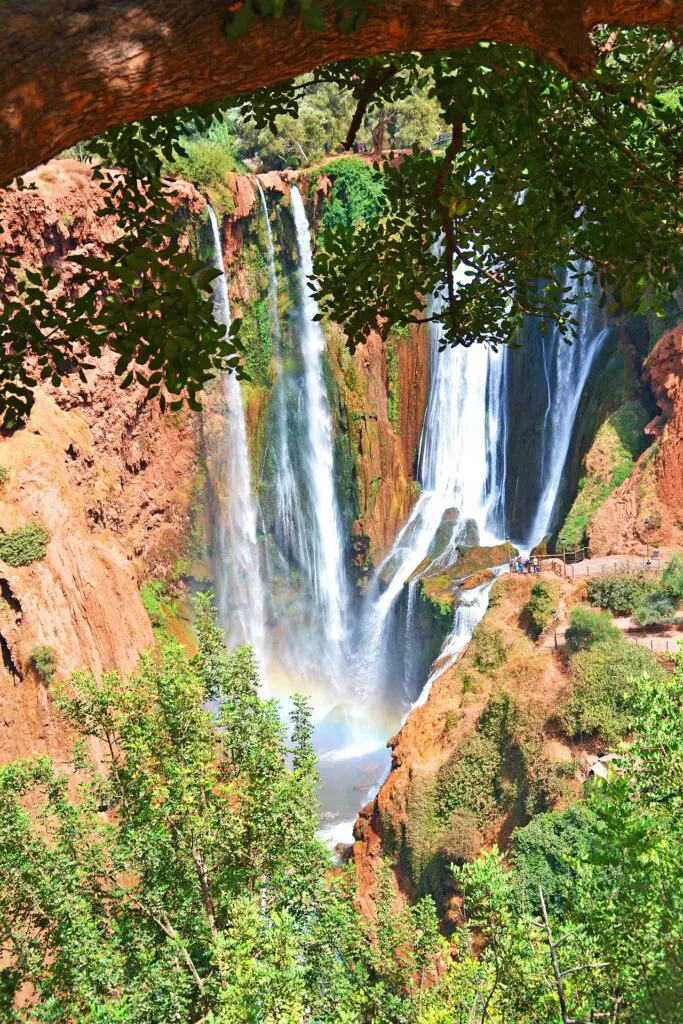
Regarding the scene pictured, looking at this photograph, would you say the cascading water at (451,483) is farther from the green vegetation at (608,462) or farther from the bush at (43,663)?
the bush at (43,663)

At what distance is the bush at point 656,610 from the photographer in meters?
18.4

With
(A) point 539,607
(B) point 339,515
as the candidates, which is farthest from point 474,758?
(B) point 339,515

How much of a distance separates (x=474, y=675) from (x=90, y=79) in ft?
58.7

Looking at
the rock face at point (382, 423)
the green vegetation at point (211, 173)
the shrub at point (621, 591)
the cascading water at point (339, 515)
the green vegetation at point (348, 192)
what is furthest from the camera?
the green vegetation at point (348, 192)

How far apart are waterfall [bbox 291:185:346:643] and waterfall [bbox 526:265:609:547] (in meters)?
6.67

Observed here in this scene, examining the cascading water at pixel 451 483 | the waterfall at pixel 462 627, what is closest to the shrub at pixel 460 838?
the waterfall at pixel 462 627

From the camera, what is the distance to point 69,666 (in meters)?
20.0

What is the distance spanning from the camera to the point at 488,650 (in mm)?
19547

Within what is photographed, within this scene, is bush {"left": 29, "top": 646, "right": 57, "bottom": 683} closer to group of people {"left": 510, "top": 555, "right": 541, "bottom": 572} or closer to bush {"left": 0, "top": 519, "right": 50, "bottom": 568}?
bush {"left": 0, "top": 519, "right": 50, "bottom": 568}

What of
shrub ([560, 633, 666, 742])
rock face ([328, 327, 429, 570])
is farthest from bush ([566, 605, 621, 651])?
rock face ([328, 327, 429, 570])

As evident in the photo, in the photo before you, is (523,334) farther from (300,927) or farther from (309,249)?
(300,927)

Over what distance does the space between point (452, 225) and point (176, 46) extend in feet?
10.9

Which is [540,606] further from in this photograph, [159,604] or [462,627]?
[159,604]

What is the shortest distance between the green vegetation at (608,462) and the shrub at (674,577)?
145 inches
